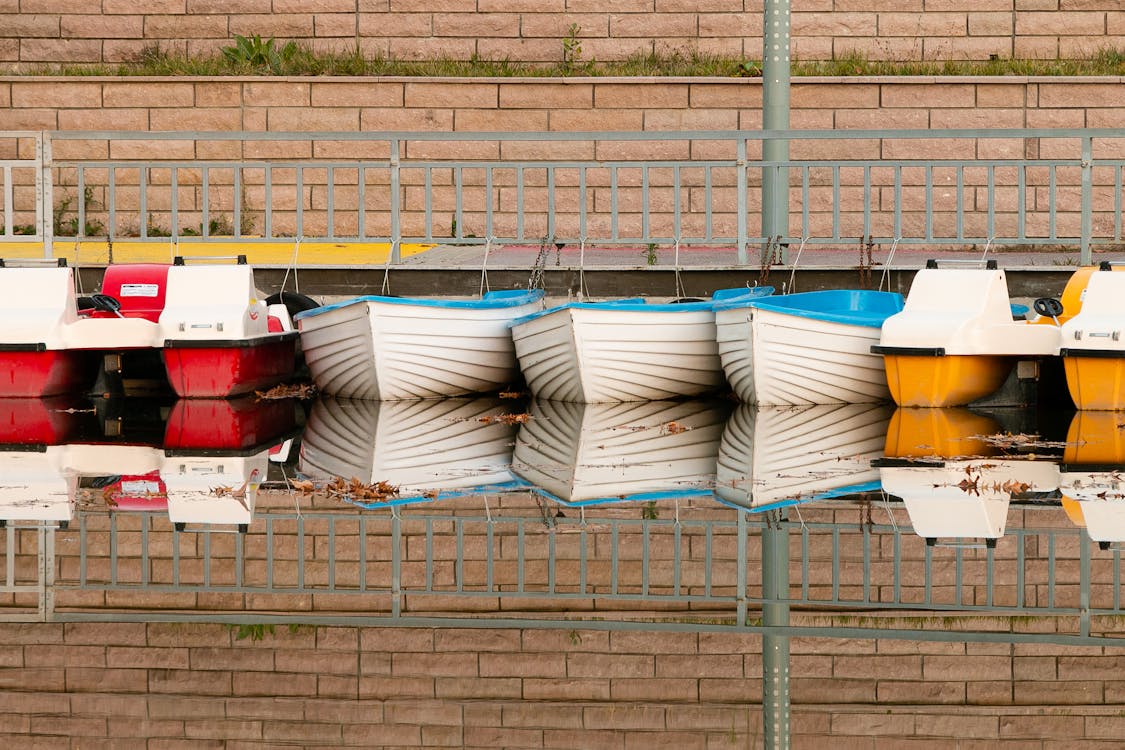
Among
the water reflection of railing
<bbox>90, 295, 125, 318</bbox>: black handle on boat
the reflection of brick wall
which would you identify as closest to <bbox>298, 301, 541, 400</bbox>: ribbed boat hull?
<bbox>90, 295, 125, 318</bbox>: black handle on boat

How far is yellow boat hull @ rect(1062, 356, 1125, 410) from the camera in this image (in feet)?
44.0

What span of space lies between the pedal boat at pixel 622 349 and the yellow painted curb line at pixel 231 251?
8.81ft

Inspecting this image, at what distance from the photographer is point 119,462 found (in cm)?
1130

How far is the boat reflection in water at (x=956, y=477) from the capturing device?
883 cm

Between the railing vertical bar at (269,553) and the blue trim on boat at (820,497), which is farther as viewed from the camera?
the blue trim on boat at (820,497)

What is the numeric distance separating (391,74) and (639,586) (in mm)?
15011

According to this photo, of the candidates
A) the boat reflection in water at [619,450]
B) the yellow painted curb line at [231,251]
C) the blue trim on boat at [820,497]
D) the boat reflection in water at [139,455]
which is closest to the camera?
the blue trim on boat at [820,497]

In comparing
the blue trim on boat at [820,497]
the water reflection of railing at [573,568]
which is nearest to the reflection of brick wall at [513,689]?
the water reflection of railing at [573,568]

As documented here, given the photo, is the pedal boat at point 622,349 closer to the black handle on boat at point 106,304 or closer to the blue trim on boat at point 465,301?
the blue trim on boat at point 465,301

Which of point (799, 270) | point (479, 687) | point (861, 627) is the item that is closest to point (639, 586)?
point (861, 627)

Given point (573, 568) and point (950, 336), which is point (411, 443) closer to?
point (950, 336)

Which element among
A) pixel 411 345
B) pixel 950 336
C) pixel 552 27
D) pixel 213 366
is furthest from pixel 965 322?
pixel 552 27

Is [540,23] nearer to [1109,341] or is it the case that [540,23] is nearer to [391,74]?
[391,74]

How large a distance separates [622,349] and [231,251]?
592 cm
